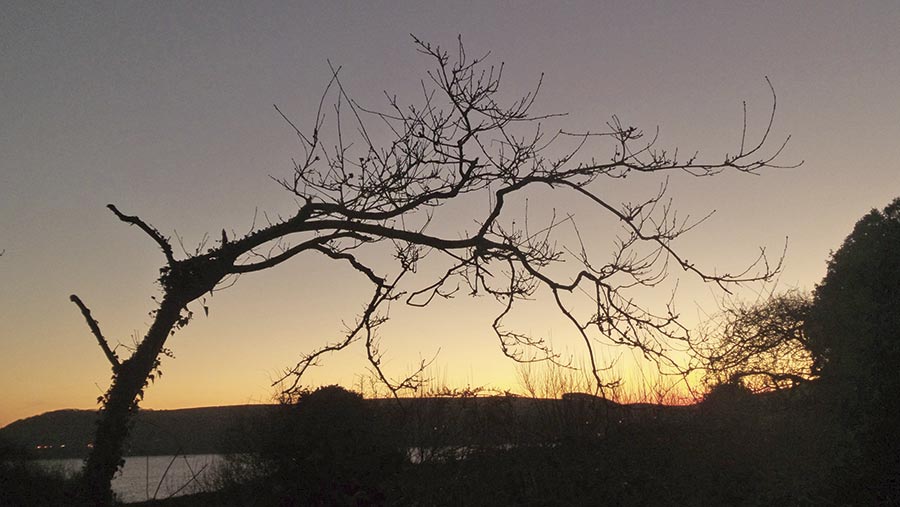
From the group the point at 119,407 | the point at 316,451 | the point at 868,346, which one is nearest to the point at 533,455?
the point at 316,451

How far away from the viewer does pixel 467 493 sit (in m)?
8.30

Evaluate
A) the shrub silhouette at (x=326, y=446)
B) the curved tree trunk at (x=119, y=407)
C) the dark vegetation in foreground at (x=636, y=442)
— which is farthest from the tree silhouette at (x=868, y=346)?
the curved tree trunk at (x=119, y=407)

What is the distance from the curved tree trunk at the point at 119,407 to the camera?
652cm

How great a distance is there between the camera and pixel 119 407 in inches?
266

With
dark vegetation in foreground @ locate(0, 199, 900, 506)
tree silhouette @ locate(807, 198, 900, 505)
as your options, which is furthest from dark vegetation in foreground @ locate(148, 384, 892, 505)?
tree silhouette @ locate(807, 198, 900, 505)

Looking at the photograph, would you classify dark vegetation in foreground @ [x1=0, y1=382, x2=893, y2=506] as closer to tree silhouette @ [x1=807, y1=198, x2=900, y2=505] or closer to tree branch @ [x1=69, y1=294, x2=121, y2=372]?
tree silhouette @ [x1=807, y1=198, x2=900, y2=505]

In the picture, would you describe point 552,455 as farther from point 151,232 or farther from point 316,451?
point 151,232

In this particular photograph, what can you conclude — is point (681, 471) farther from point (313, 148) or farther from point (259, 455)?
point (259, 455)

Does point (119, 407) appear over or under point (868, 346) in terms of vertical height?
under

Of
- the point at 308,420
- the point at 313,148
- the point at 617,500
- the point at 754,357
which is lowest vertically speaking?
the point at 617,500

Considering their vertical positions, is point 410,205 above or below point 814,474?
above

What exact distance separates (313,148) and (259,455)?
24.6 ft

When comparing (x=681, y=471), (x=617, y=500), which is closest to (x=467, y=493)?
(x=617, y=500)

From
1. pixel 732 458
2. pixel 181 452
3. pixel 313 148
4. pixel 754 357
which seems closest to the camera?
pixel 181 452
